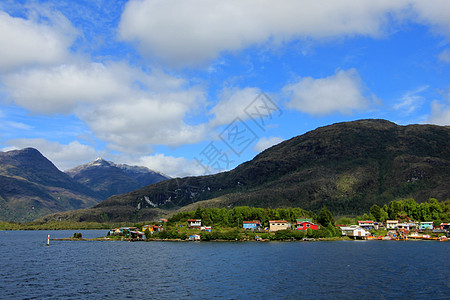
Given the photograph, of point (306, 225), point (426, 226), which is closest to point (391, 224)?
point (426, 226)

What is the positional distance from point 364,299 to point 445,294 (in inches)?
559

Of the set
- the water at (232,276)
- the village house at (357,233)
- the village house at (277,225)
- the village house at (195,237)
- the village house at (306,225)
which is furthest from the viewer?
the village house at (277,225)

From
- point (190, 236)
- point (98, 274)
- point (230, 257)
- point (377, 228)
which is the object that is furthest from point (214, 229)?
point (98, 274)

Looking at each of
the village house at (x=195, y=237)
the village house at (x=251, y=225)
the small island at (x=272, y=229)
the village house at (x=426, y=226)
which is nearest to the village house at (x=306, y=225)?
the small island at (x=272, y=229)

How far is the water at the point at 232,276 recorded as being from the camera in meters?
60.9

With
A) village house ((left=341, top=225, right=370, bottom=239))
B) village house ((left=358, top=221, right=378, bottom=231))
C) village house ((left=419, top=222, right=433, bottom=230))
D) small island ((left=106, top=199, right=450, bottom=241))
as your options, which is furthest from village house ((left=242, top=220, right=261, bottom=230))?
village house ((left=419, top=222, right=433, bottom=230))

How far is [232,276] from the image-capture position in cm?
7594

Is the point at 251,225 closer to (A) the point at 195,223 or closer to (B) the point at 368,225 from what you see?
(A) the point at 195,223

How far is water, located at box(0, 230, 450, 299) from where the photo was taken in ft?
200

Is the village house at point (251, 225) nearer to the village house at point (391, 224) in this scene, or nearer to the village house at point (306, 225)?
the village house at point (306, 225)

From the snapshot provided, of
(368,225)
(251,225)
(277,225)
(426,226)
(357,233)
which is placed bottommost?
(357,233)

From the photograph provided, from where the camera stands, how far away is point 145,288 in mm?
65750

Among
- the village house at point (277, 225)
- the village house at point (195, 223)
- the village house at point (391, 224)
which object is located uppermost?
the village house at point (195, 223)

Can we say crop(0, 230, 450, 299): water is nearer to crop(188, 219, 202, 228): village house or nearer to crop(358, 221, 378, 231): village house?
crop(188, 219, 202, 228): village house
